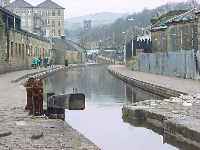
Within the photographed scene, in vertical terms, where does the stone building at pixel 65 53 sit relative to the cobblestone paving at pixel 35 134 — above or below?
above

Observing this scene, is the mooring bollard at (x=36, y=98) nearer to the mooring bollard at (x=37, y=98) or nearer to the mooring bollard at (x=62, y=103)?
the mooring bollard at (x=37, y=98)

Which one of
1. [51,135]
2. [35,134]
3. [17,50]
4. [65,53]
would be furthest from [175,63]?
[65,53]

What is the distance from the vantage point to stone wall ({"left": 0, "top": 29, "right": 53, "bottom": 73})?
106ft

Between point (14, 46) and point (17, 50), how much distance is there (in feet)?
5.42

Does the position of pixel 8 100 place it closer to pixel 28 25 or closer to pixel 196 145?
pixel 196 145

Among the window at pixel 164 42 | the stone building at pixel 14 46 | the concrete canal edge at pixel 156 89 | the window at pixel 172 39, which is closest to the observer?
the concrete canal edge at pixel 156 89

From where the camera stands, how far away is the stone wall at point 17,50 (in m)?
32.3

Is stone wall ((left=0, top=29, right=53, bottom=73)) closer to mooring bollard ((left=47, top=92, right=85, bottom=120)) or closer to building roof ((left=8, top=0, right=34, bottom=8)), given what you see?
mooring bollard ((left=47, top=92, right=85, bottom=120))

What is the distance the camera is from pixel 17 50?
3897 cm

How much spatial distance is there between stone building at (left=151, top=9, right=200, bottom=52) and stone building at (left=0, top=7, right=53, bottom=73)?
575 inches

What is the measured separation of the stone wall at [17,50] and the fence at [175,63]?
41.3ft

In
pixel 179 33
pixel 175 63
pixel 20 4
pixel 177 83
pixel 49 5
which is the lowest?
pixel 177 83

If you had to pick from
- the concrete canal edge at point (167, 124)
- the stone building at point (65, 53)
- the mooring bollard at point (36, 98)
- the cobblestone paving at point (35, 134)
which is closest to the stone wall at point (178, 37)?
the concrete canal edge at point (167, 124)

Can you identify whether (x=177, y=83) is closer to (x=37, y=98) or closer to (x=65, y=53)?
(x=37, y=98)
